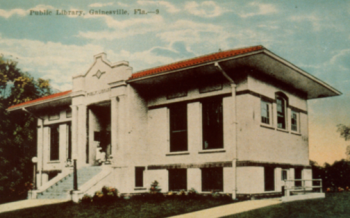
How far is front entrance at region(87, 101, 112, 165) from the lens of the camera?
70.4 ft

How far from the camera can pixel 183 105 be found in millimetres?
18250

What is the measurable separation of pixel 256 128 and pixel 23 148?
49.9ft

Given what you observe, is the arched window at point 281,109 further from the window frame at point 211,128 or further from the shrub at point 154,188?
the shrub at point 154,188

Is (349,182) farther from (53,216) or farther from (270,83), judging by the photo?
(53,216)

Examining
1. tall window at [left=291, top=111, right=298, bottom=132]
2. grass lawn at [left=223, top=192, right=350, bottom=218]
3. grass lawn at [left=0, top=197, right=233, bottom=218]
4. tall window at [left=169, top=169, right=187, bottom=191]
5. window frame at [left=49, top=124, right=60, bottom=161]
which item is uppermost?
tall window at [left=291, top=111, right=298, bottom=132]

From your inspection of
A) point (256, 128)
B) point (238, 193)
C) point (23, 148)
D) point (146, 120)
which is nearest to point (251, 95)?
point (256, 128)

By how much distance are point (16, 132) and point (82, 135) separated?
571 centimetres

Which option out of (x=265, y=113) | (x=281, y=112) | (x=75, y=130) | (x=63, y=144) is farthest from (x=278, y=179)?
(x=63, y=144)

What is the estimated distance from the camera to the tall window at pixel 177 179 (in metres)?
17.7

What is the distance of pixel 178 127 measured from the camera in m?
18.4

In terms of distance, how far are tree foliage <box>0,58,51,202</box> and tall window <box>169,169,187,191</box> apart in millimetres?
9645

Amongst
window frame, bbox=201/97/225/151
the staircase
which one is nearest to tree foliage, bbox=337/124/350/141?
window frame, bbox=201/97/225/151

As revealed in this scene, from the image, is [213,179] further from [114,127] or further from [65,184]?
[65,184]

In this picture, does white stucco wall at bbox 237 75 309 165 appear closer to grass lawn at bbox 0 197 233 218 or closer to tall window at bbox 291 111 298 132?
tall window at bbox 291 111 298 132
